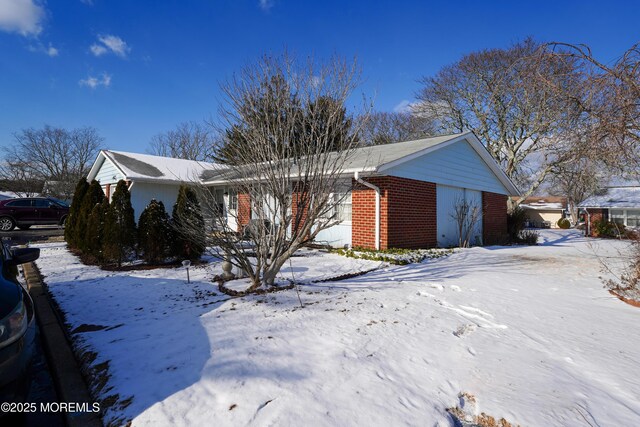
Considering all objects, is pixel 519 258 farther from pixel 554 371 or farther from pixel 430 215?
pixel 554 371

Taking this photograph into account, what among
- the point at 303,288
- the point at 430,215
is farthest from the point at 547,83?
the point at 430,215

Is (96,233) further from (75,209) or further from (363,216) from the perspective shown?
(363,216)

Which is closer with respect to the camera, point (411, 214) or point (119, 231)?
point (119, 231)

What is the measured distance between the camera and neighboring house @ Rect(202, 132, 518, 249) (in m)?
9.01

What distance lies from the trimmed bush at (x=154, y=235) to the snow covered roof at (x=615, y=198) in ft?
96.3

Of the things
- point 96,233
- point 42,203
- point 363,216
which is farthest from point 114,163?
point 363,216

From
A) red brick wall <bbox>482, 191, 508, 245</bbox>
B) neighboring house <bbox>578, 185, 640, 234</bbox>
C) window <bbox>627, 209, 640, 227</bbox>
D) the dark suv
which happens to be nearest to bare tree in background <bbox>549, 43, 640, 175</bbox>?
red brick wall <bbox>482, 191, 508, 245</bbox>

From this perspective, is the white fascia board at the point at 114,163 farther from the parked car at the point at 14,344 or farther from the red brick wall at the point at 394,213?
the parked car at the point at 14,344

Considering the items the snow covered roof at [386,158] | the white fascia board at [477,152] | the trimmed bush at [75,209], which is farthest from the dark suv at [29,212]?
the white fascia board at [477,152]

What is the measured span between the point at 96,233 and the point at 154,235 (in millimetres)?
1580

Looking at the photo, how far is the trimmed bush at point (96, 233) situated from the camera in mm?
7645

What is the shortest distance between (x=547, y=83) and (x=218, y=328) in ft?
13.9

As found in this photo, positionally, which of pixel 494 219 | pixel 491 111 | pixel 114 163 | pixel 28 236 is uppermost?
pixel 491 111

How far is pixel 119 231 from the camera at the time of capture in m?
7.26
